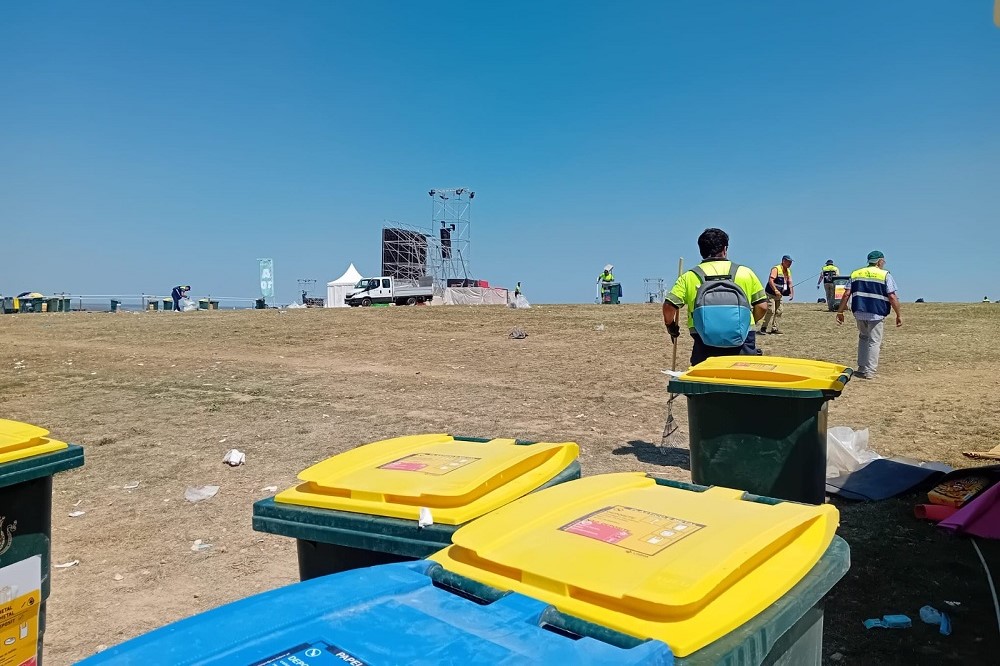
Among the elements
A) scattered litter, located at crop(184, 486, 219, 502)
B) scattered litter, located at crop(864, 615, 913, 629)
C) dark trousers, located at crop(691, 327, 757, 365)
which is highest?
dark trousers, located at crop(691, 327, 757, 365)

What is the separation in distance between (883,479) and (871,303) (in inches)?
193

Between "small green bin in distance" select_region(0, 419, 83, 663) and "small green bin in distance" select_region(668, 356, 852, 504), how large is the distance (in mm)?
2985

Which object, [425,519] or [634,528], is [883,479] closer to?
[634,528]

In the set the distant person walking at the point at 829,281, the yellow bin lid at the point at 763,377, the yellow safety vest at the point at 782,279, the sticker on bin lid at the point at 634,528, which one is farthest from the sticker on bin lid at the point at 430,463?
the distant person walking at the point at 829,281

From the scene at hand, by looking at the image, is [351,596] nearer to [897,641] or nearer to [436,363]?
[897,641]

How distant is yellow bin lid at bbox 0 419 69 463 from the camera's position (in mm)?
2021

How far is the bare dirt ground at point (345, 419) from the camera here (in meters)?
3.17

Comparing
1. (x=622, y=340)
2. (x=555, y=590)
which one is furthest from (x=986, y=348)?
(x=555, y=590)

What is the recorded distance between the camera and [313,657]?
1.08 m

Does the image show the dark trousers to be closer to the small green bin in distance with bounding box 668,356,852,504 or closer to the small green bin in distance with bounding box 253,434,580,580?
the small green bin in distance with bounding box 668,356,852,504

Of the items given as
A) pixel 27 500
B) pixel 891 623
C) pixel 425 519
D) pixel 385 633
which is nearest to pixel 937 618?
pixel 891 623

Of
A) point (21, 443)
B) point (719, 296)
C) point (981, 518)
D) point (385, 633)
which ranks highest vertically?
point (719, 296)

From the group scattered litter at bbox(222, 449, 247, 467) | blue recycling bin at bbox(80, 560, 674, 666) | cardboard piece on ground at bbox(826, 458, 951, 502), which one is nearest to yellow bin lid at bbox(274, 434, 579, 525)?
blue recycling bin at bbox(80, 560, 674, 666)

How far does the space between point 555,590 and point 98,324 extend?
18.0 m
